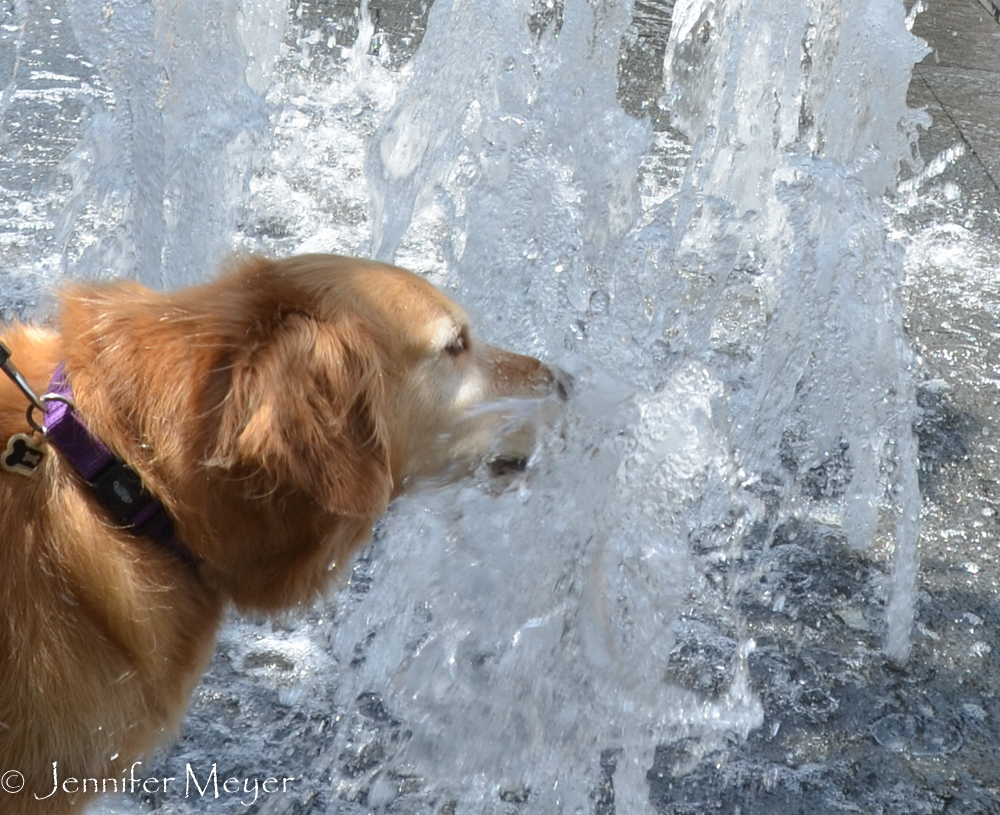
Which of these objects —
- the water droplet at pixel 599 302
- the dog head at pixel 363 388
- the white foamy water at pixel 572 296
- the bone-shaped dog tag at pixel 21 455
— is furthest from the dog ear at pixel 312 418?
the water droplet at pixel 599 302

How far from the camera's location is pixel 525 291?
4691mm

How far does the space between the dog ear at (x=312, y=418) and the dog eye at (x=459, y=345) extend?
0.42 metres

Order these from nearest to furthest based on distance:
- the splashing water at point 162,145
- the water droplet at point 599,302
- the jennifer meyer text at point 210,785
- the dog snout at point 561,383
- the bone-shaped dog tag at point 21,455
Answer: the bone-shaped dog tag at point 21,455 → the jennifer meyer text at point 210,785 → the dog snout at point 561,383 → the water droplet at point 599,302 → the splashing water at point 162,145

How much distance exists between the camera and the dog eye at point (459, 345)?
2.73 m

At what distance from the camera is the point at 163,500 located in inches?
82.5

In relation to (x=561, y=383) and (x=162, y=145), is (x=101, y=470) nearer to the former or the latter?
(x=561, y=383)

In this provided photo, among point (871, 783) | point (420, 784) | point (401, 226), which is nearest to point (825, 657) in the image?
point (871, 783)

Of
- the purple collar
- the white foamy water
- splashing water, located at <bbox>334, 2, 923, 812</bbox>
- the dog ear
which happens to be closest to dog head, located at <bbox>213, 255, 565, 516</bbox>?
the dog ear

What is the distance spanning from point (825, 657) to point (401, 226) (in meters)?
3.13

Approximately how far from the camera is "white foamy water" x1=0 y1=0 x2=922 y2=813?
3457 mm

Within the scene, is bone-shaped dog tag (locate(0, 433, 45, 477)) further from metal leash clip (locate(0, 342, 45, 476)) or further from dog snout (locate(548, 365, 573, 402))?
dog snout (locate(548, 365, 573, 402))

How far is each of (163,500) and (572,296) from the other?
2818 millimetres

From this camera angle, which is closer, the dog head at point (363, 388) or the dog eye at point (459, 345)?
the dog head at point (363, 388)

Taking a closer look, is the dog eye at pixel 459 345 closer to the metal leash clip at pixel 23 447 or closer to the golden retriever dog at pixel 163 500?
the golden retriever dog at pixel 163 500
